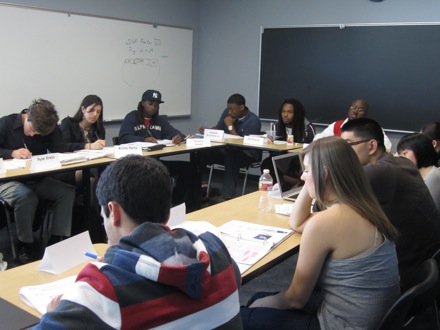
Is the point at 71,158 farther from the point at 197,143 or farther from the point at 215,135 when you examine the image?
the point at 215,135

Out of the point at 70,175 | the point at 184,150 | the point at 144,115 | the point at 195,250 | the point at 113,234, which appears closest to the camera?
the point at 195,250

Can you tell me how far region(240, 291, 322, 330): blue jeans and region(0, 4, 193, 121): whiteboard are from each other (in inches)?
153

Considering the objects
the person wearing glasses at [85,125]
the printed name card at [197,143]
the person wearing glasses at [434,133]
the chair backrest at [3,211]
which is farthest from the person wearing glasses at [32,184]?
the person wearing glasses at [434,133]

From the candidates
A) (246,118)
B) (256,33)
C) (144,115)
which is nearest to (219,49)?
(256,33)

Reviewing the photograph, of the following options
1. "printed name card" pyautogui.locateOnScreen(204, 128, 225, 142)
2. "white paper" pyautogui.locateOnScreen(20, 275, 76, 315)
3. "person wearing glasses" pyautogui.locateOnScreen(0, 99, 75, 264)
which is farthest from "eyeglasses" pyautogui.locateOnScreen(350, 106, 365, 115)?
"white paper" pyautogui.locateOnScreen(20, 275, 76, 315)

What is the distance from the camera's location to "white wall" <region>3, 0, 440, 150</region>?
5.40m

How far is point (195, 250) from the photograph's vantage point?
1037mm

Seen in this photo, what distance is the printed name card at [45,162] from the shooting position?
339cm

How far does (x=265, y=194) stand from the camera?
2.84 meters

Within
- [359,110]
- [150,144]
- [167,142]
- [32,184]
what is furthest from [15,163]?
[359,110]

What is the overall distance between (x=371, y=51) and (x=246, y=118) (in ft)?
5.38

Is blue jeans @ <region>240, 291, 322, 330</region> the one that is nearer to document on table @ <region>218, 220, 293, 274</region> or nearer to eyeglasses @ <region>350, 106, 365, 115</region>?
document on table @ <region>218, 220, 293, 274</region>

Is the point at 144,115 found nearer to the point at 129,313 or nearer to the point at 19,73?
the point at 19,73

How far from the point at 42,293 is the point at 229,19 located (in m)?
5.75
